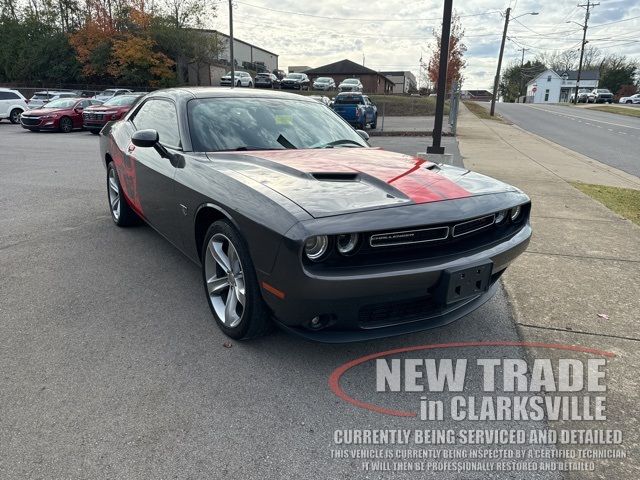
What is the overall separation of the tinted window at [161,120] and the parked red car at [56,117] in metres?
16.3

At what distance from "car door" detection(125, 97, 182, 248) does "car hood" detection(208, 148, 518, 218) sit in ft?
1.62

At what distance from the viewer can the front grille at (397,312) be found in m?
2.42

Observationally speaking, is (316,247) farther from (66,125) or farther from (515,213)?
(66,125)

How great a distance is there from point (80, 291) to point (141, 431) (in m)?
1.90

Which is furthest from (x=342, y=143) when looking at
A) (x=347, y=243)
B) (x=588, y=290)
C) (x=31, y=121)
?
(x=31, y=121)

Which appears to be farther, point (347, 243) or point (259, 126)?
point (259, 126)

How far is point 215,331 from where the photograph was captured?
3.08 metres

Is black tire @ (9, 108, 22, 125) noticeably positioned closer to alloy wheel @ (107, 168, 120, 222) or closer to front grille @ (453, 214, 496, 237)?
alloy wheel @ (107, 168, 120, 222)

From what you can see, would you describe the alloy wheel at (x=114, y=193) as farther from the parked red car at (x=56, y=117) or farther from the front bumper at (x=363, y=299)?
the parked red car at (x=56, y=117)

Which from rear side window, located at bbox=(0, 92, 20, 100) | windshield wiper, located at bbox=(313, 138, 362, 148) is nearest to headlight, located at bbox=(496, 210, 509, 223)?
windshield wiper, located at bbox=(313, 138, 362, 148)

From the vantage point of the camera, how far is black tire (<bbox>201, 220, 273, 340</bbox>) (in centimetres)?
260

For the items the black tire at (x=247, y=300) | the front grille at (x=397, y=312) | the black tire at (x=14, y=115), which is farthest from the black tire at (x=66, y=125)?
the front grille at (x=397, y=312)

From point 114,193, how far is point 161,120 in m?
1.70

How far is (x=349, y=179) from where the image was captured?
9.37 feet
